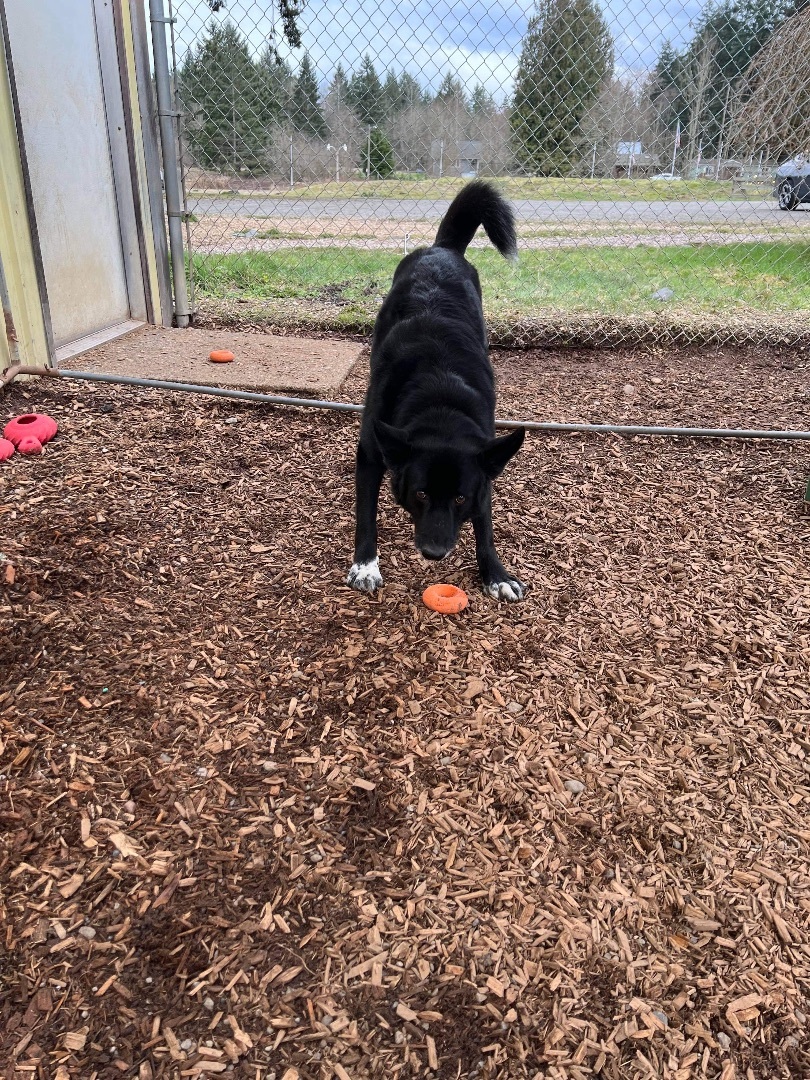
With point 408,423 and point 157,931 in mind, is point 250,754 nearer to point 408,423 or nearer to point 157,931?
point 157,931

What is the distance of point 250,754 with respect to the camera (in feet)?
6.64

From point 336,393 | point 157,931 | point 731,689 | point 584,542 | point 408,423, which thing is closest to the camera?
point 157,931

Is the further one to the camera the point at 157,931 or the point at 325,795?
the point at 325,795

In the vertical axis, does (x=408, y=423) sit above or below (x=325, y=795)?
above

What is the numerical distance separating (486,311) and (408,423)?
13.1ft

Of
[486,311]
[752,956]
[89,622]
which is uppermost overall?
[486,311]

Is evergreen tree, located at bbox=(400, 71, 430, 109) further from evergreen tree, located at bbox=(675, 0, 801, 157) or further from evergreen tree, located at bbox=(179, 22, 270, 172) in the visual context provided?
evergreen tree, located at bbox=(675, 0, 801, 157)

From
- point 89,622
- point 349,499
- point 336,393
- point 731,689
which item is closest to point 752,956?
point 731,689

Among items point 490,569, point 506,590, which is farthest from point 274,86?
point 506,590

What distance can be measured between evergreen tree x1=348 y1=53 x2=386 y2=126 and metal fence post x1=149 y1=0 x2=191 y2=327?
58.1 inches

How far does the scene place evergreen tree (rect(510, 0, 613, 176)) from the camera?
17.8ft

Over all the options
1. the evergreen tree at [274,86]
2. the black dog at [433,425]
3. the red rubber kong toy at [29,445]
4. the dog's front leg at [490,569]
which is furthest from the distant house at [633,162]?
the red rubber kong toy at [29,445]

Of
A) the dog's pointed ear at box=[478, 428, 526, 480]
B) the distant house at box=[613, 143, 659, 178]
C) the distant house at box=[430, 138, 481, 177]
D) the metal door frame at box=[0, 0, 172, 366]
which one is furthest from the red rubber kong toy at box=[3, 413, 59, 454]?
the distant house at box=[613, 143, 659, 178]

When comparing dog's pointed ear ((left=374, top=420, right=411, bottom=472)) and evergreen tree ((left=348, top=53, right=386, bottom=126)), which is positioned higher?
evergreen tree ((left=348, top=53, right=386, bottom=126))
